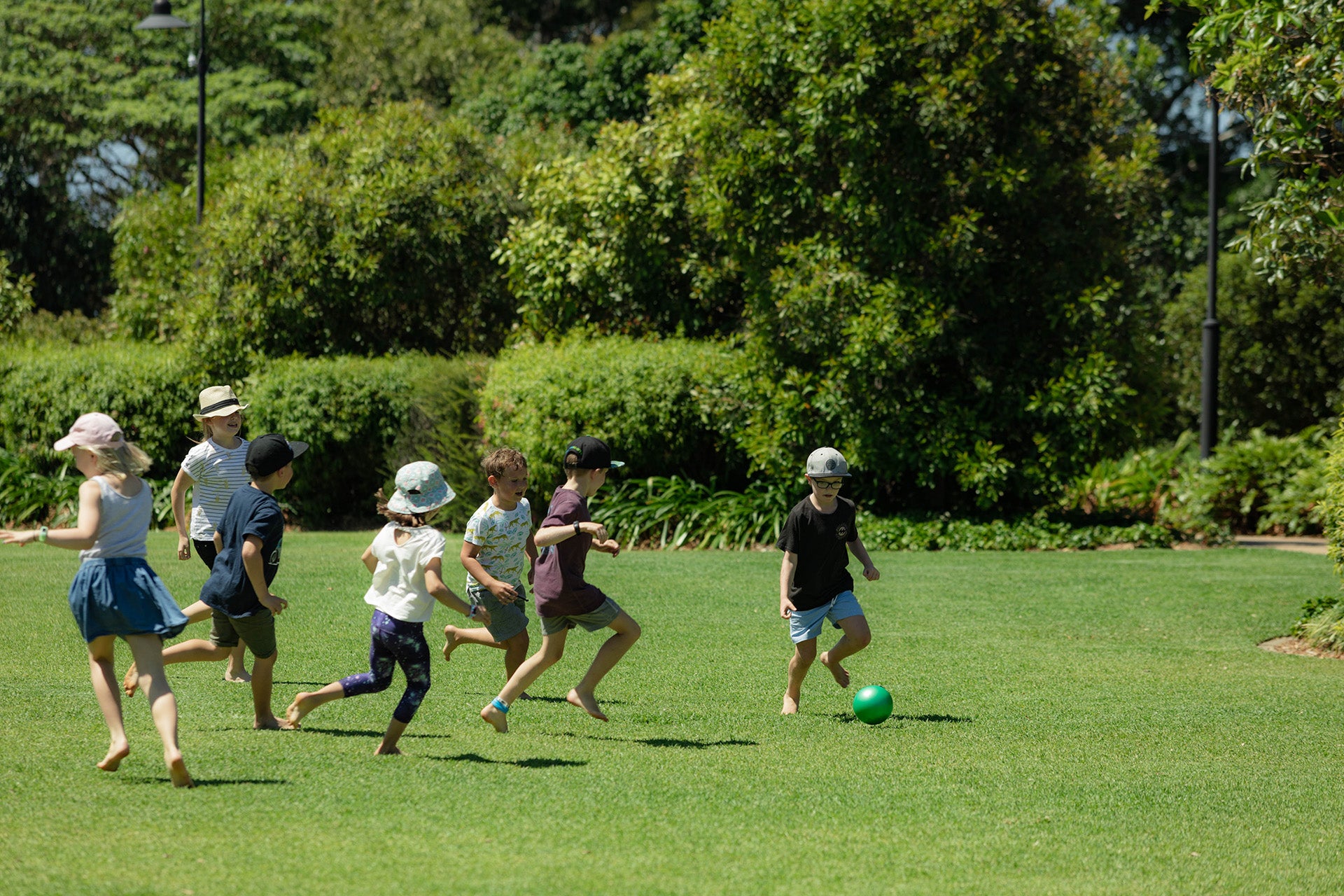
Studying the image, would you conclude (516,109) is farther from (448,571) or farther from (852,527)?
(852,527)

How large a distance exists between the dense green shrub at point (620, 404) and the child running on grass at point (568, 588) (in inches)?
352

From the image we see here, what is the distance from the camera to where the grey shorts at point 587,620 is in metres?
6.72

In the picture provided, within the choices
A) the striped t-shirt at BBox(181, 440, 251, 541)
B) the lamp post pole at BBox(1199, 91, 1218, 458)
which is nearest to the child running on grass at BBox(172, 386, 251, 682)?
the striped t-shirt at BBox(181, 440, 251, 541)

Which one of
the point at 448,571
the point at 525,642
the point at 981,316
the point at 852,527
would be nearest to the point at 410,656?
the point at 525,642

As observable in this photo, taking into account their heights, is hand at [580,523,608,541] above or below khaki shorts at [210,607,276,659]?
above

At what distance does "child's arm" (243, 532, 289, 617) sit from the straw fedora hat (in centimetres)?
192

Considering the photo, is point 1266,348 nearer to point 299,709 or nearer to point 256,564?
point 299,709

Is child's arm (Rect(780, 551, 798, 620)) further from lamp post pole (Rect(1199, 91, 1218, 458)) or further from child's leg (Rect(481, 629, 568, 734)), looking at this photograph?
lamp post pole (Rect(1199, 91, 1218, 458))

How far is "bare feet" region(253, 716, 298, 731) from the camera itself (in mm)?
6477

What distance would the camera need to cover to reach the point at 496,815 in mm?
5102

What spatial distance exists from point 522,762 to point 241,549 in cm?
165

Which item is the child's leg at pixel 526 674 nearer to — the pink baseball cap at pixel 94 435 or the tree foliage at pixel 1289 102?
the pink baseball cap at pixel 94 435


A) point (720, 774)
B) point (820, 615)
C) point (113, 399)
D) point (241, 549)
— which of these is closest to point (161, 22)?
point (113, 399)

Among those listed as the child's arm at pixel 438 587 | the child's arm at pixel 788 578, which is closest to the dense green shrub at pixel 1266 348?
the child's arm at pixel 788 578
